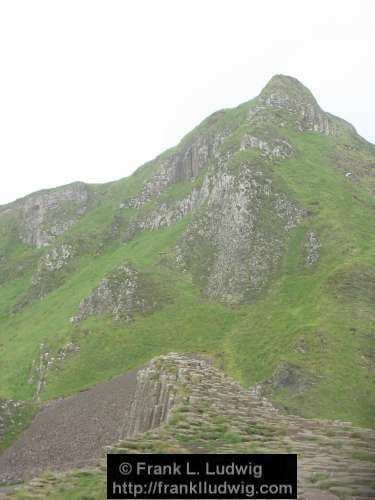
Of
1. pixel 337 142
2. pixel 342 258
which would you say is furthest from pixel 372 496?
pixel 337 142

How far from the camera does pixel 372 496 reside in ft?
50.4

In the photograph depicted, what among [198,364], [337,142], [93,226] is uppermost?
[337,142]

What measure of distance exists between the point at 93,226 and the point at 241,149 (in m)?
47.8

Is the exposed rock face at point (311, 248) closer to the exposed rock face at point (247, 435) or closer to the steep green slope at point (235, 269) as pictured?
the steep green slope at point (235, 269)

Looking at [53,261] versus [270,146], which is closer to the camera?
[270,146]

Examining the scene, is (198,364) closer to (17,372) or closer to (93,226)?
(17,372)

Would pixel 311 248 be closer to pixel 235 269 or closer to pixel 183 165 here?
pixel 235 269

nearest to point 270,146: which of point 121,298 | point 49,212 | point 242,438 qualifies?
point 121,298

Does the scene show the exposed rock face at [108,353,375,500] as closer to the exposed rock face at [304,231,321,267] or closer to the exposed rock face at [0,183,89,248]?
the exposed rock face at [304,231,321,267]

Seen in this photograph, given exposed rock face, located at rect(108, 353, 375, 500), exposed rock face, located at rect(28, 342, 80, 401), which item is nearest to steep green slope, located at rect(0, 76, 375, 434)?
exposed rock face, located at rect(28, 342, 80, 401)

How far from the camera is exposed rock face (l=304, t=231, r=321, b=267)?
76713 millimetres

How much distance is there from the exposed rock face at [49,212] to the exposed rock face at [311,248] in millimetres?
83908

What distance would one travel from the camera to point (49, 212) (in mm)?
150625

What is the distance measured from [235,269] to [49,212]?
86306 millimetres
